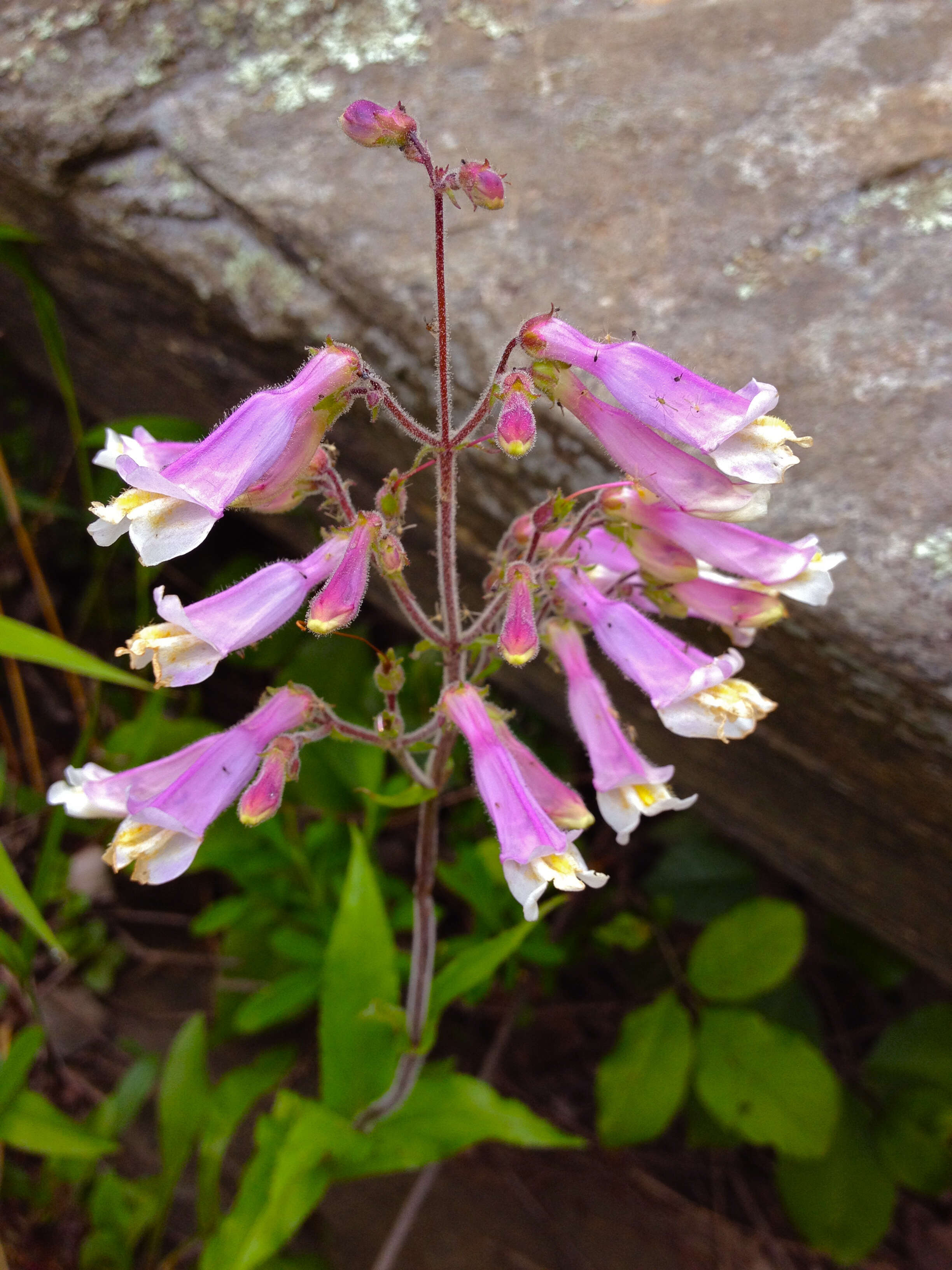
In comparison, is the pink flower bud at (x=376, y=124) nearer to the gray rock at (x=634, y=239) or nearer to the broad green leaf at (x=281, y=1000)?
the gray rock at (x=634, y=239)

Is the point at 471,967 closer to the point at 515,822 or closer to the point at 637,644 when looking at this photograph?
the point at 515,822

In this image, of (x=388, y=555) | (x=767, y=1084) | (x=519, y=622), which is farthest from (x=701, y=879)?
(x=388, y=555)

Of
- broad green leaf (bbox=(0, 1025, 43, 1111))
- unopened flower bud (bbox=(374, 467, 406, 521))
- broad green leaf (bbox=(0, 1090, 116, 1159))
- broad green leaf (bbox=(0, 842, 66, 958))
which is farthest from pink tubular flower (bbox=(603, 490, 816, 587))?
broad green leaf (bbox=(0, 1090, 116, 1159))

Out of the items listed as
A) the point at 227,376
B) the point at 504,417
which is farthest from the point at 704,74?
→ the point at 504,417

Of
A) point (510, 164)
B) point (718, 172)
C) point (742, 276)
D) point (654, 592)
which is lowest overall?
point (654, 592)

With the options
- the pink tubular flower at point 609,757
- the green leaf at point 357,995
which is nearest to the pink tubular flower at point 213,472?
the pink tubular flower at point 609,757

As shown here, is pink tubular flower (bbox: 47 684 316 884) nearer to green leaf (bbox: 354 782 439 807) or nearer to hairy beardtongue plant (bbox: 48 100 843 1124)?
hairy beardtongue plant (bbox: 48 100 843 1124)

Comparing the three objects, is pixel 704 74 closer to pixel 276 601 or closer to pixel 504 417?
pixel 504 417
